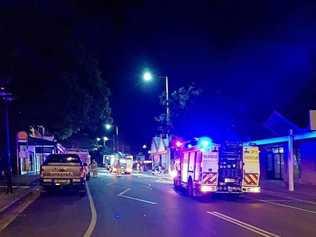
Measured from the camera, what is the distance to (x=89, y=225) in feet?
55.7

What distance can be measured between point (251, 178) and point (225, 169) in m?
1.19

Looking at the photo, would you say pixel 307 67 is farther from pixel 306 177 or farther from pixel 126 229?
pixel 126 229

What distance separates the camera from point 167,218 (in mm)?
18672

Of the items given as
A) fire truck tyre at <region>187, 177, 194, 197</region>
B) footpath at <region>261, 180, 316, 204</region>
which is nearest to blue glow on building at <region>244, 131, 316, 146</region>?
footpath at <region>261, 180, 316, 204</region>

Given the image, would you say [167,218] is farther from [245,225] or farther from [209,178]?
[209,178]

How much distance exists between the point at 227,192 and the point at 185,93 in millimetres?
24731

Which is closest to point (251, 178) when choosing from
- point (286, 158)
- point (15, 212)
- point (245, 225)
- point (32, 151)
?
point (15, 212)

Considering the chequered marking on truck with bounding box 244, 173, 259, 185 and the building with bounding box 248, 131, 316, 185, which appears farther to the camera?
the building with bounding box 248, 131, 316, 185

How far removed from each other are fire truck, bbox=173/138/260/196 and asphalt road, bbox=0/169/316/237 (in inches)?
25.9

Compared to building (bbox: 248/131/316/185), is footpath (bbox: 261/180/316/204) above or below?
below

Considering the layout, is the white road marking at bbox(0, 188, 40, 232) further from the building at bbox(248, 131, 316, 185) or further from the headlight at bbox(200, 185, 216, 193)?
the building at bbox(248, 131, 316, 185)

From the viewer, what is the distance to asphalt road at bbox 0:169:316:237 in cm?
1549

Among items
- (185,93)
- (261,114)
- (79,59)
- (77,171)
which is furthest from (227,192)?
(185,93)

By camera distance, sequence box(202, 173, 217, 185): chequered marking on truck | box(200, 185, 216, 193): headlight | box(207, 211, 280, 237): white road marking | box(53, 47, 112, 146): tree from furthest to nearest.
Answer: box(53, 47, 112, 146): tree < box(202, 173, 217, 185): chequered marking on truck < box(200, 185, 216, 193): headlight < box(207, 211, 280, 237): white road marking
